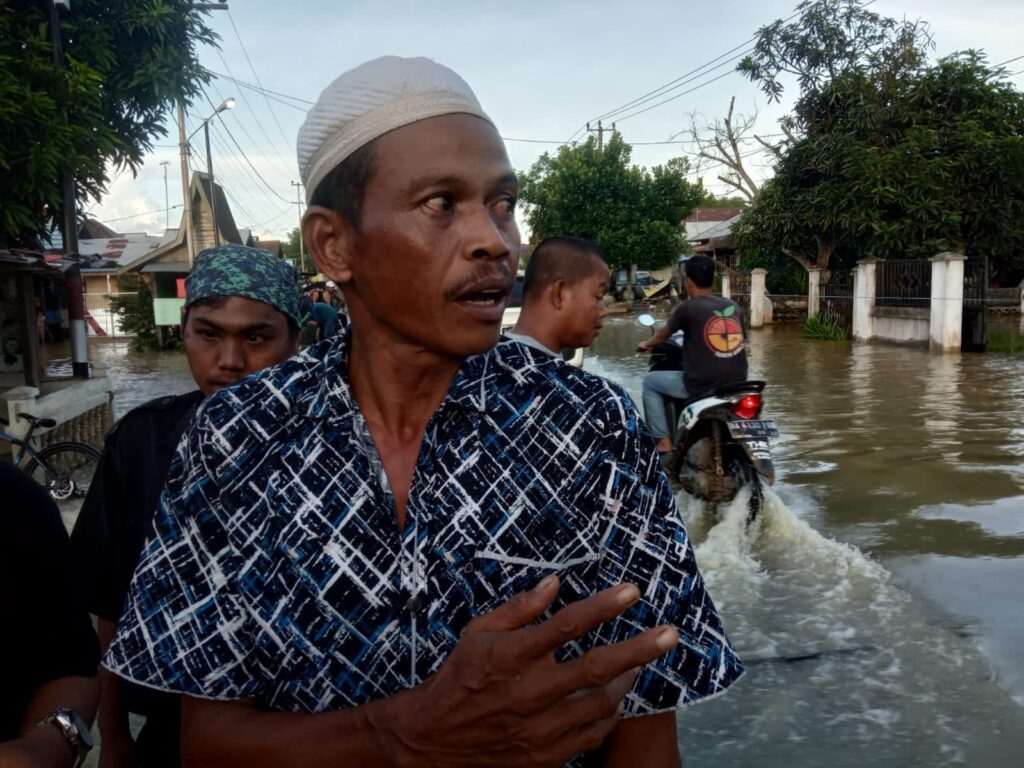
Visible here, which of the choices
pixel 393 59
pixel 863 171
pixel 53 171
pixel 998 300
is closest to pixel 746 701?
pixel 393 59

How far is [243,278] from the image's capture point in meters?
2.42

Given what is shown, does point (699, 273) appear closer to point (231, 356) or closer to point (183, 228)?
point (231, 356)

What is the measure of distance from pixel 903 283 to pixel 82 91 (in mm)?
15096

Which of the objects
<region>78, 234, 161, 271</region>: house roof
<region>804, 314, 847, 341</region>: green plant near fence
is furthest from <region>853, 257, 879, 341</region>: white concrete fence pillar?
<region>78, 234, 161, 271</region>: house roof

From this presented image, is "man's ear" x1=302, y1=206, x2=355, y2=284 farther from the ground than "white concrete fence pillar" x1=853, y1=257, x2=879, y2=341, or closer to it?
farther from the ground

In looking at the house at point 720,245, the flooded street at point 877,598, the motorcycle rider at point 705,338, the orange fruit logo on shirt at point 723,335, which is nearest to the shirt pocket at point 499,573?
the flooded street at point 877,598

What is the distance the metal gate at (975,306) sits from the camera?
15.7 m

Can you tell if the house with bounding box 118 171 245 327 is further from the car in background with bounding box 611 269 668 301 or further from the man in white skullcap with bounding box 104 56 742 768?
the man in white skullcap with bounding box 104 56 742 768

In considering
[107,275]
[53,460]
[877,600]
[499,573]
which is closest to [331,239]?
[499,573]

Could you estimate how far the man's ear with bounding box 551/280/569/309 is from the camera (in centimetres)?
434

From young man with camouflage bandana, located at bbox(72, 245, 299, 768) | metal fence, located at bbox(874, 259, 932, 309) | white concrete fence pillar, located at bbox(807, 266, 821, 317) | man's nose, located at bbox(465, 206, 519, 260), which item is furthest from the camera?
white concrete fence pillar, located at bbox(807, 266, 821, 317)

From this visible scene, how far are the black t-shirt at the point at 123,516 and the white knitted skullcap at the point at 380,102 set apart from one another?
0.87m

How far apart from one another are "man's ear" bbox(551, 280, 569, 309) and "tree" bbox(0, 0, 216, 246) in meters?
6.88

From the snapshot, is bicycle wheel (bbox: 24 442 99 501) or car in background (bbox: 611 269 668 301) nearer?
bicycle wheel (bbox: 24 442 99 501)
